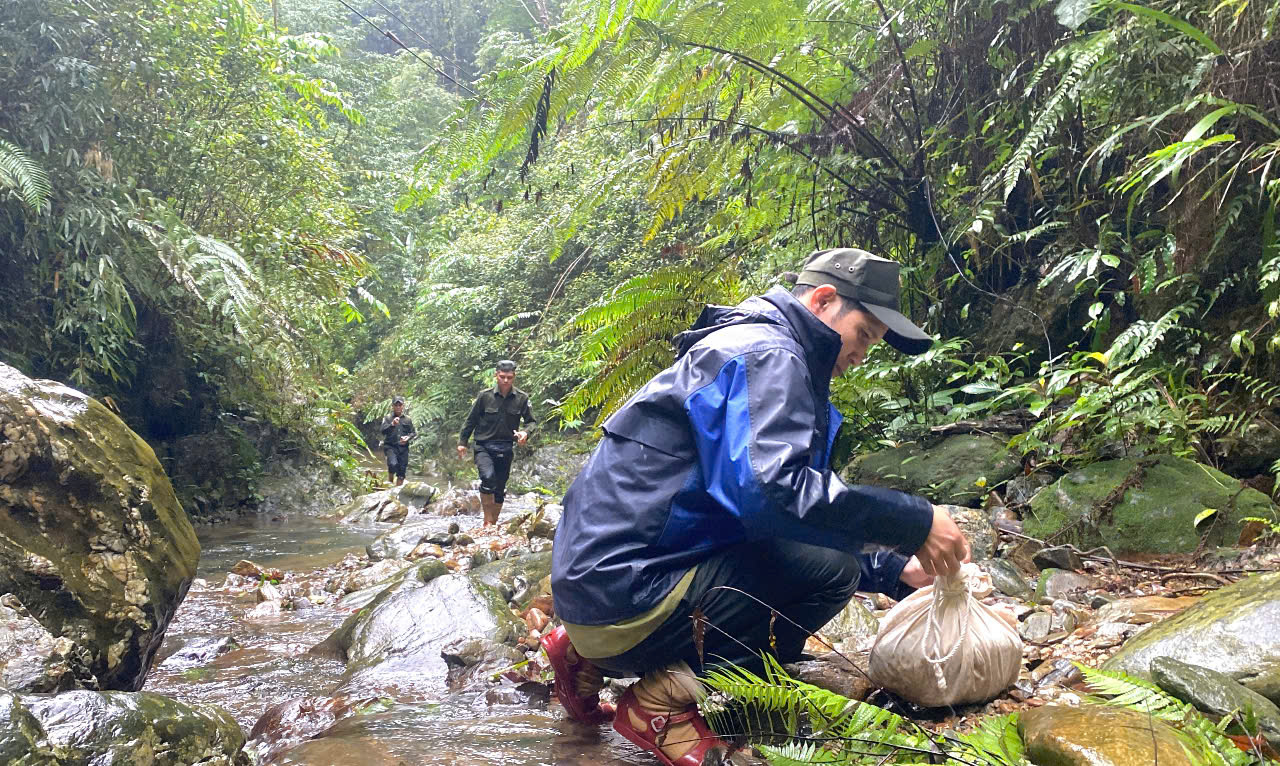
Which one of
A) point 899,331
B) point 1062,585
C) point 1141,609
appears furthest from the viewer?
point 1062,585

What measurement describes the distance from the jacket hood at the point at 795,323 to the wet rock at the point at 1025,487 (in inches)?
93.7

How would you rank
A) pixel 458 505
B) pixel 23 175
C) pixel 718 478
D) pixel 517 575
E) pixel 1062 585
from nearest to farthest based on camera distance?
pixel 718 478 → pixel 1062 585 → pixel 517 575 → pixel 23 175 → pixel 458 505

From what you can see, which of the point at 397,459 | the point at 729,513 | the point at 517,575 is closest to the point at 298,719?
the point at 729,513

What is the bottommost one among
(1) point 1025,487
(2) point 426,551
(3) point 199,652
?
(2) point 426,551

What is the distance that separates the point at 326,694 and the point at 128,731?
140cm

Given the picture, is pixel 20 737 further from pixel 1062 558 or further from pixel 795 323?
pixel 1062 558

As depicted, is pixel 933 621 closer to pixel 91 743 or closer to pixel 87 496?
pixel 91 743

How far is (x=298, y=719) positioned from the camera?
3.22 meters

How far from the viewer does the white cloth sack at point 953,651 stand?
7.55 ft

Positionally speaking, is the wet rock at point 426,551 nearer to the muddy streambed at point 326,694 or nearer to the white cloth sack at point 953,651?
the muddy streambed at point 326,694

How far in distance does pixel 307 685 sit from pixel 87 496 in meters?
1.23

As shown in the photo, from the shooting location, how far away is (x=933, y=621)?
7.70 ft

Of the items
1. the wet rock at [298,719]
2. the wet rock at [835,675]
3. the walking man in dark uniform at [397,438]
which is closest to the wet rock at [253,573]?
the wet rock at [298,719]

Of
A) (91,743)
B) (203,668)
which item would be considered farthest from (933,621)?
(203,668)
